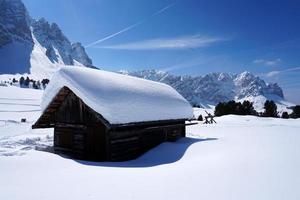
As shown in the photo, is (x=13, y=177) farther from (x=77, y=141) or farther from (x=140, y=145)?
(x=140, y=145)

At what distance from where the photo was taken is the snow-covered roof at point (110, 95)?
13656 millimetres

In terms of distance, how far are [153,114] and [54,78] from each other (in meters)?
5.66

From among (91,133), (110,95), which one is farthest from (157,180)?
(91,133)

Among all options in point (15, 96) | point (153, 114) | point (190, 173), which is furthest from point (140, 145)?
point (15, 96)

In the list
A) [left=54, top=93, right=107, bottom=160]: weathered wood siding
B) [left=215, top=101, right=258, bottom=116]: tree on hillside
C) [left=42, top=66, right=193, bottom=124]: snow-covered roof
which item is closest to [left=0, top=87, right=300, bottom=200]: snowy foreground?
[left=42, top=66, right=193, bottom=124]: snow-covered roof

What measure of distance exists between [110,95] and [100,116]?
1.42 meters

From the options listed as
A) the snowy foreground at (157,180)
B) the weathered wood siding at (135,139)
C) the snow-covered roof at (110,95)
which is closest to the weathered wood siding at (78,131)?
the weathered wood siding at (135,139)

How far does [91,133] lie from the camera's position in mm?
14984

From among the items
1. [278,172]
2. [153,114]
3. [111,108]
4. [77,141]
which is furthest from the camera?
[153,114]

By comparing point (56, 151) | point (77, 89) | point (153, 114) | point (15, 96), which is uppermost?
point (15, 96)

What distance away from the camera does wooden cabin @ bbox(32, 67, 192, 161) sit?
13.9m

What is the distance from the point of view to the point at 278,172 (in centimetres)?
923

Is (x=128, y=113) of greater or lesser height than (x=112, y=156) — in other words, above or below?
above

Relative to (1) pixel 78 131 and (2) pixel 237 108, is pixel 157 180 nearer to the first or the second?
(1) pixel 78 131
